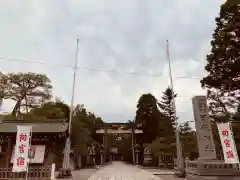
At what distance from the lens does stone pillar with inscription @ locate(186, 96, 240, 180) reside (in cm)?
1272

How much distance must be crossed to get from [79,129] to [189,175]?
18.9 m

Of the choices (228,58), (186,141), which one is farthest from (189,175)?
(186,141)

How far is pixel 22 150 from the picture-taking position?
13797 millimetres

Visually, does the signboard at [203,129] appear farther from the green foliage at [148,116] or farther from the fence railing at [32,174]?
the green foliage at [148,116]

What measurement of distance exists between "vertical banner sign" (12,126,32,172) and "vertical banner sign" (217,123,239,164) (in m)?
11.3

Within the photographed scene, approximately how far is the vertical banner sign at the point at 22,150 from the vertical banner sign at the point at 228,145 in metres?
11.3

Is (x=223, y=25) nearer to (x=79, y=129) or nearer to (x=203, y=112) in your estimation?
(x=203, y=112)

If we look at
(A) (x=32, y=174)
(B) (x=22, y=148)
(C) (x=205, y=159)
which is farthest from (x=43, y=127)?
(C) (x=205, y=159)

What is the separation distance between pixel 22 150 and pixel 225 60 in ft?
48.7

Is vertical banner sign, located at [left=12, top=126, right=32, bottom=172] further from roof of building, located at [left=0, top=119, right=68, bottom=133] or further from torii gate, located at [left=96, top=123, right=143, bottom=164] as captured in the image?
torii gate, located at [left=96, top=123, right=143, bottom=164]

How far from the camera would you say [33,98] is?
40156 mm

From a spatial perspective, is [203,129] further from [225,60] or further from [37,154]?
[37,154]

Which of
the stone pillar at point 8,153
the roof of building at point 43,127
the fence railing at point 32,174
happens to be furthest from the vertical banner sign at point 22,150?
the stone pillar at point 8,153

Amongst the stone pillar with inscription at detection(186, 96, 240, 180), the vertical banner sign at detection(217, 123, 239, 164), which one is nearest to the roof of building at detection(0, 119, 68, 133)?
the stone pillar with inscription at detection(186, 96, 240, 180)
